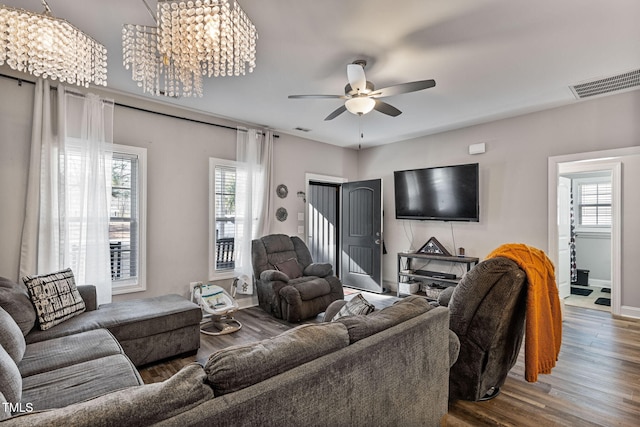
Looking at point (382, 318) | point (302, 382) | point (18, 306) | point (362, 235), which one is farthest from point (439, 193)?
point (18, 306)

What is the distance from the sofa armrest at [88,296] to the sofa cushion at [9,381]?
152 cm

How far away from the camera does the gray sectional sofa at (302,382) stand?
0.87m

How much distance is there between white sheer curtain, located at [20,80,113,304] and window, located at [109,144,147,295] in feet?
0.82

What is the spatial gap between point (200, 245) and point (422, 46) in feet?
11.4

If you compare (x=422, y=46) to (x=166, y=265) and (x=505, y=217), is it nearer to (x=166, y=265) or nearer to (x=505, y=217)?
(x=505, y=217)

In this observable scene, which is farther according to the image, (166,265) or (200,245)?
(200,245)

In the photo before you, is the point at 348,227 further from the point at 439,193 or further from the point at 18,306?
the point at 18,306

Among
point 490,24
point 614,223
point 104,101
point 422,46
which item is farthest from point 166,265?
point 614,223

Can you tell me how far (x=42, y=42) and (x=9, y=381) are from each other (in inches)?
67.9

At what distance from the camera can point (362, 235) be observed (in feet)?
19.0

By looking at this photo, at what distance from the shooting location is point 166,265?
399 cm

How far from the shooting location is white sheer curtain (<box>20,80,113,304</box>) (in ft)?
9.91

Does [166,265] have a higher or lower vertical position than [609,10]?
lower

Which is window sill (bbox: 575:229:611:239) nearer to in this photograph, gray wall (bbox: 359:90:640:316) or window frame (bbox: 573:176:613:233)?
window frame (bbox: 573:176:613:233)
